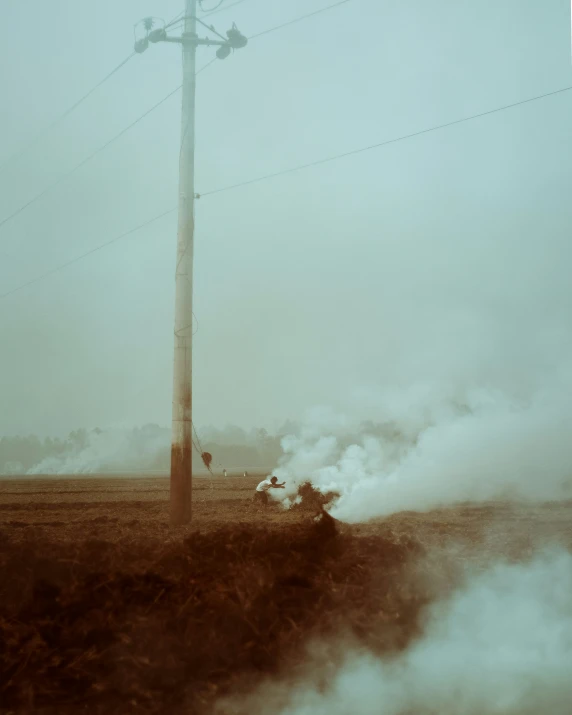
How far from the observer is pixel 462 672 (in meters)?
6.41

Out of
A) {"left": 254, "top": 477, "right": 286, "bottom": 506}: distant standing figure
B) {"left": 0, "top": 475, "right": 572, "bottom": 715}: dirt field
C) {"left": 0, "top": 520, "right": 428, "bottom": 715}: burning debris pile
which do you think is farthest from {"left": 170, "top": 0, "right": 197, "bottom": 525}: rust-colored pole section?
{"left": 254, "top": 477, "right": 286, "bottom": 506}: distant standing figure

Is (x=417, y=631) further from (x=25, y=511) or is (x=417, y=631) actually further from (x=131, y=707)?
(x=25, y=511)

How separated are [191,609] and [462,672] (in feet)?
9.26

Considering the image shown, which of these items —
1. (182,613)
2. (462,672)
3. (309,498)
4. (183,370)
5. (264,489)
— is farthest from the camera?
(264,489)

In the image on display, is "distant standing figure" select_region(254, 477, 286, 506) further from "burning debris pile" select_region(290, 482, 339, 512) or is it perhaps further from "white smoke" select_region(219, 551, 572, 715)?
"white smoke" select_region(219, 551, 572, 715)

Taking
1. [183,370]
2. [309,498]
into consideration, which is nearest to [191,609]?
[183,370]

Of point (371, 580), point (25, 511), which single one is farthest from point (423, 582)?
point (25, 511)

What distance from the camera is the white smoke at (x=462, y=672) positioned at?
6.01 metres

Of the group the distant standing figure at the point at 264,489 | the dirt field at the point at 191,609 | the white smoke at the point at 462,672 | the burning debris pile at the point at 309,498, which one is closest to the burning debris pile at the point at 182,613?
the dirt field at the point at 191,609

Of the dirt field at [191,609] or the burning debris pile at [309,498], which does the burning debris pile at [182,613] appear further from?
the burning debris pile at [309,498]

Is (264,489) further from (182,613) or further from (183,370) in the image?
(182,613)

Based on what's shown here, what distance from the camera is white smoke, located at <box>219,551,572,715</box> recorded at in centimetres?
601

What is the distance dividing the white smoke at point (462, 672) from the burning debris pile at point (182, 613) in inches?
12.0

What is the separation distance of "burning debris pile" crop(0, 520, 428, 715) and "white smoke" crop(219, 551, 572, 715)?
305 millimetres
